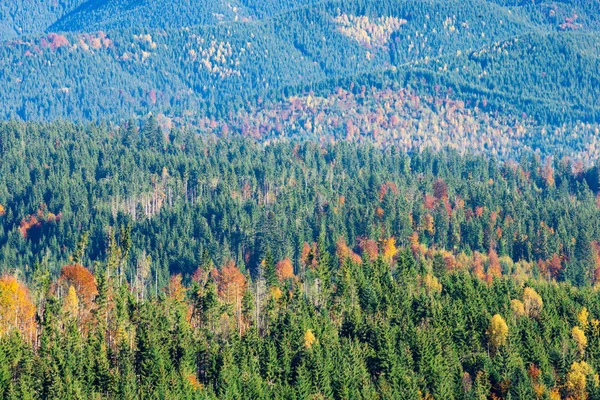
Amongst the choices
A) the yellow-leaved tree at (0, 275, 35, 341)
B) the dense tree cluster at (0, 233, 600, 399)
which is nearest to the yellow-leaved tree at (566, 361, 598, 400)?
the dense tree cluster at (0, 233, 600, 399)

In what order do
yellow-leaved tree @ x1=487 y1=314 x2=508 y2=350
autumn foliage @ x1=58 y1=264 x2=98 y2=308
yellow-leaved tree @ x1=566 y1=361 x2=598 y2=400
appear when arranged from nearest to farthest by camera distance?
yellow-leaved tree @ x1=566 y1=361 x2=598 y2=400, yellow-leaved tree @ x1=487 y1=314 x2=508 y2=350, autumn foliage @ x1=58 y1=264 x2=98 y2=308

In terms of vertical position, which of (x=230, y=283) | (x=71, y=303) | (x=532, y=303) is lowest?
(x=230, y=283)

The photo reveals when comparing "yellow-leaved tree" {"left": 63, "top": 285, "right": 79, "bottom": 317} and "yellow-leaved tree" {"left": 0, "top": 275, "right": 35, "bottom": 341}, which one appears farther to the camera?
"yellow-leaved tree" {"left": 63, "top": 285, "right": 79, "bottom": 317}

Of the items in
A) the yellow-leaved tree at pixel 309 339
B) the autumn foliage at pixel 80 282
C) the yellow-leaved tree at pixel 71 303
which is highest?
the yellow-leaved tree at pixel 309 339

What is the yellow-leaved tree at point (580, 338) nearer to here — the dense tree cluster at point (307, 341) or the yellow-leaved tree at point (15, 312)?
the dense tree cluster at point (307, 341)

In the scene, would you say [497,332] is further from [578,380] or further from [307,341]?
[307,341]

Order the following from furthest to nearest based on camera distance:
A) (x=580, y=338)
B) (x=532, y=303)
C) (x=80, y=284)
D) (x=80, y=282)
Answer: (x=80, y=282) < (x=80, y=284) < (x=532, y=303) < (x=580, y=338)

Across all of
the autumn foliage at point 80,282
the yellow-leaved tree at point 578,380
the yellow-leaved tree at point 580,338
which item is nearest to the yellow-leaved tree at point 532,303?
the yellow-leaved tree at point 580,338

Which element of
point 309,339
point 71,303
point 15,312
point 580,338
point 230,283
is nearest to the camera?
point 309,339

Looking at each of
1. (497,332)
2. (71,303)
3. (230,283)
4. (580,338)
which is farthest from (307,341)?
(230,283)

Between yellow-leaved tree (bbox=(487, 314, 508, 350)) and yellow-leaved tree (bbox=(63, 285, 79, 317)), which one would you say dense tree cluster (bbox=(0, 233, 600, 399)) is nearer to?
yellow-leaved tree (bbox=(487, 314, 508, 350))

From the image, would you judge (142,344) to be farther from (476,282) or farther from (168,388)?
(476,282)
